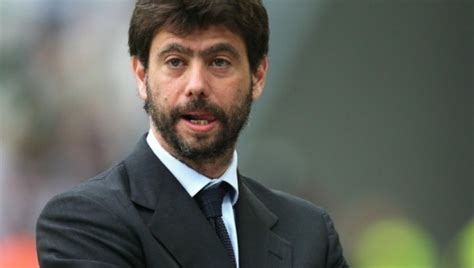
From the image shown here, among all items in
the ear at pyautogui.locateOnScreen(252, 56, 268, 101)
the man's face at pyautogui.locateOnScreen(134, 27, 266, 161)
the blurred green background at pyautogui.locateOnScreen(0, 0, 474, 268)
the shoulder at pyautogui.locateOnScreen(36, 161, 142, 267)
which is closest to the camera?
the shoulder at pyautogui.locateOnScreen(36, 161, 142, 267)

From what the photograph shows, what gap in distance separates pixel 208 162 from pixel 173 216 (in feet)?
0.93

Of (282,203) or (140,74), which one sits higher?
(140,74)

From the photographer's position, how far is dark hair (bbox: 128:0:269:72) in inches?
142

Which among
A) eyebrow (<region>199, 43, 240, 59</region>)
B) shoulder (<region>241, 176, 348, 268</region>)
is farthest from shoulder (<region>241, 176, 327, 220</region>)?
eyebrow (<region>199, 43, 240, 59</region>)

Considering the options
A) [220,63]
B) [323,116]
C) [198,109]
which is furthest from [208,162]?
[323,116]

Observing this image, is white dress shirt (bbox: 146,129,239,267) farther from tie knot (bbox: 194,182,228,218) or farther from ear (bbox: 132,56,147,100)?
ear (bbox: 132,56,147,100)

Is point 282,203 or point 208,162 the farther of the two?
point 282,203

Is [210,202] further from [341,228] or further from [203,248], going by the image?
[341,228]

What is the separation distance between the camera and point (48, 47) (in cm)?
847

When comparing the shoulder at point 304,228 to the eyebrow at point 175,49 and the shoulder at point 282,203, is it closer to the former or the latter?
the shoulder at point 282,203

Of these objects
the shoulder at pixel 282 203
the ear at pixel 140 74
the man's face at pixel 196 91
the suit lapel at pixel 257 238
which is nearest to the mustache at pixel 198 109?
the man's face at pixel 196 91

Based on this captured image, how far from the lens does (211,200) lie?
367 centimetres

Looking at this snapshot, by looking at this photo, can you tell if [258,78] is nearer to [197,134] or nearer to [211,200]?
[197,134]

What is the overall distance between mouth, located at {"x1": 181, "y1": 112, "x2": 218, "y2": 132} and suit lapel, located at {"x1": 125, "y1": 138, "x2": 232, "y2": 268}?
0.61 ft
